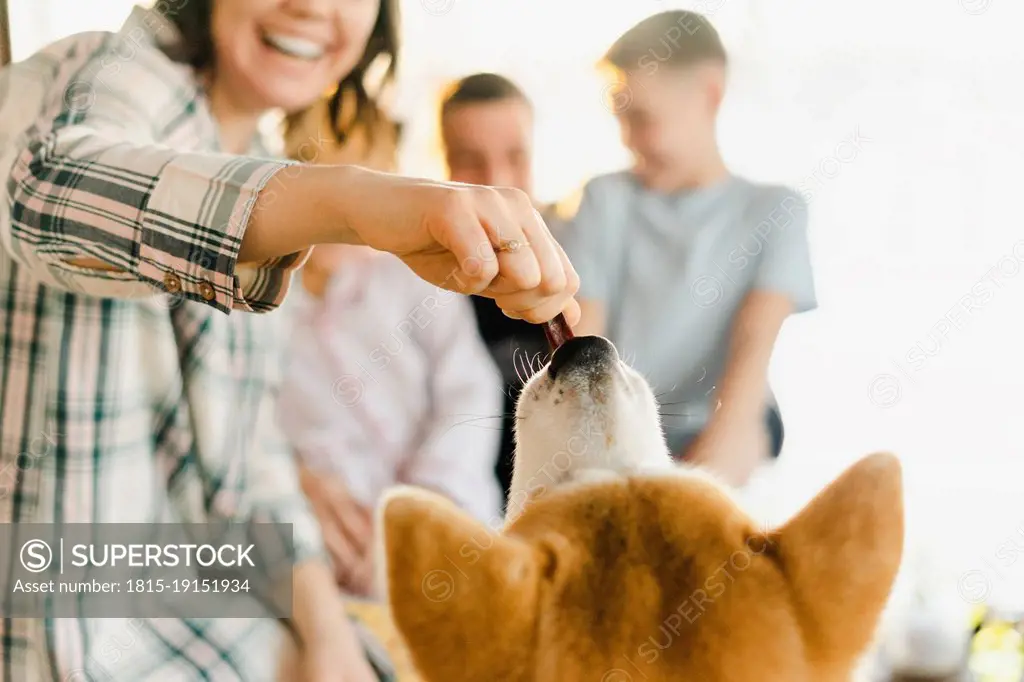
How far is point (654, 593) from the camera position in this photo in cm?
→ 35

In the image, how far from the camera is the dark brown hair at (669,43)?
38.2 inches

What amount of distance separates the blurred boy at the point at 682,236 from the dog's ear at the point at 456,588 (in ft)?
2.01

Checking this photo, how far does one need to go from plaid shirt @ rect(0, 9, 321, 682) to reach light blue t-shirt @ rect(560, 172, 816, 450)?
1.44 feet

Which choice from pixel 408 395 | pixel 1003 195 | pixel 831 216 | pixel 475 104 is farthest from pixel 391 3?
pixel 1003 195

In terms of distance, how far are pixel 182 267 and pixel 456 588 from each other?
0.22 meters

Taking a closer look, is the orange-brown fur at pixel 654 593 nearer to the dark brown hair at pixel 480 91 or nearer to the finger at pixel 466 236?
the finger at pixel 466 236

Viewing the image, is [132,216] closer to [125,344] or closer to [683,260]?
[125,344]

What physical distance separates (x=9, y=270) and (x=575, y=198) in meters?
0.62

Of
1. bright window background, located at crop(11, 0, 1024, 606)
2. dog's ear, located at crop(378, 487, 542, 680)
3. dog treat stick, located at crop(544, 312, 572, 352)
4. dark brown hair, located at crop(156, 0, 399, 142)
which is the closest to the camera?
dog's ear, located at crop(378, 487, 542, 680)

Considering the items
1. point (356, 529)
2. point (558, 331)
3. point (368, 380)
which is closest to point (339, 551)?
point (356, 529)

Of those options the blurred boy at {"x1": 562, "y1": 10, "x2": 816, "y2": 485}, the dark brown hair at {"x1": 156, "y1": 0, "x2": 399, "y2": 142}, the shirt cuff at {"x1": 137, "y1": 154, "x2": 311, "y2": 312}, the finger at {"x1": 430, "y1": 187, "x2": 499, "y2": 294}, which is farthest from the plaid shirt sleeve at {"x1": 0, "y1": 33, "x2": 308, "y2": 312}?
the blurred boy at {"x1": 562, "y1": 10, "x2": 816, "y2": 485}

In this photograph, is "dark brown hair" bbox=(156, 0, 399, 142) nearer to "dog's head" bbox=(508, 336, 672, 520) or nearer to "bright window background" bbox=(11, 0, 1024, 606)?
"bright window background" bbox=(11, 0, 1024, 606)

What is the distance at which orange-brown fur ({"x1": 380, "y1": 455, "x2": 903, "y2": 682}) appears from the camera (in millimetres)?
344

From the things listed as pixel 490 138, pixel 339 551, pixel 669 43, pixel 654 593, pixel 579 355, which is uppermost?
pixel 669 43
